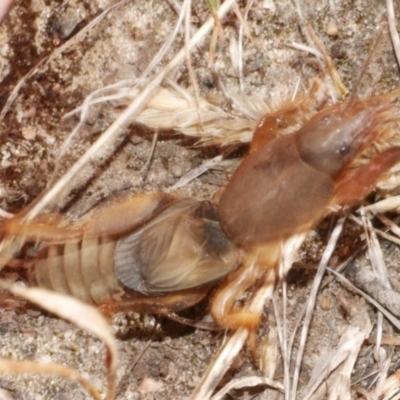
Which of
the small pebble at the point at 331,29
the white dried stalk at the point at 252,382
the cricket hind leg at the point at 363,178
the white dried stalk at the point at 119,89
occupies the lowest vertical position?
the white dried stalk at the point at 252,382

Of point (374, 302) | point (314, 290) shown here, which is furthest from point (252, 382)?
point (374, 302)

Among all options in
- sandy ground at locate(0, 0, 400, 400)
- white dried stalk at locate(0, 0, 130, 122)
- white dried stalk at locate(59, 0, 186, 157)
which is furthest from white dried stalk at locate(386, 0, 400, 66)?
white dried stalk at locate(0, 0, 130, 122)

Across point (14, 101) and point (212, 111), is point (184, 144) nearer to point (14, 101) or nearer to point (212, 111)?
point (212, 111)

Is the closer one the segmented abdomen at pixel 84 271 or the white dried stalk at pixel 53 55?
the segmented abdomen at pixel 84 271

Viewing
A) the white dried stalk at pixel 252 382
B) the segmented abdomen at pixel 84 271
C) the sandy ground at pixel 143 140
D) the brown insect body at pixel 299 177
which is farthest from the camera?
the sandy ground at pixel 143 140

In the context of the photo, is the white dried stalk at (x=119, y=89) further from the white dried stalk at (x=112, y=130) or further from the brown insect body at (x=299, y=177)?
the brown insect body at (x=299, y=177)

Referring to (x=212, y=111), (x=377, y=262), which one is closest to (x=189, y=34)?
(x=212, y=111)

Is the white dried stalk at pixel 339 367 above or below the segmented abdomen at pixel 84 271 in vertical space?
below

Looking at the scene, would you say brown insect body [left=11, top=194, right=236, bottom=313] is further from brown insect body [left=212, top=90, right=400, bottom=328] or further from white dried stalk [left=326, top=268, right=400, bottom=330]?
white dried stalk [left=326, top=268, right=400, bottom=330]

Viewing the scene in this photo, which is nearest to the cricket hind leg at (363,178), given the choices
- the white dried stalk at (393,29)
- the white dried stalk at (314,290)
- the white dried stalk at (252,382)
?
the white dried stalk at (314,290)
